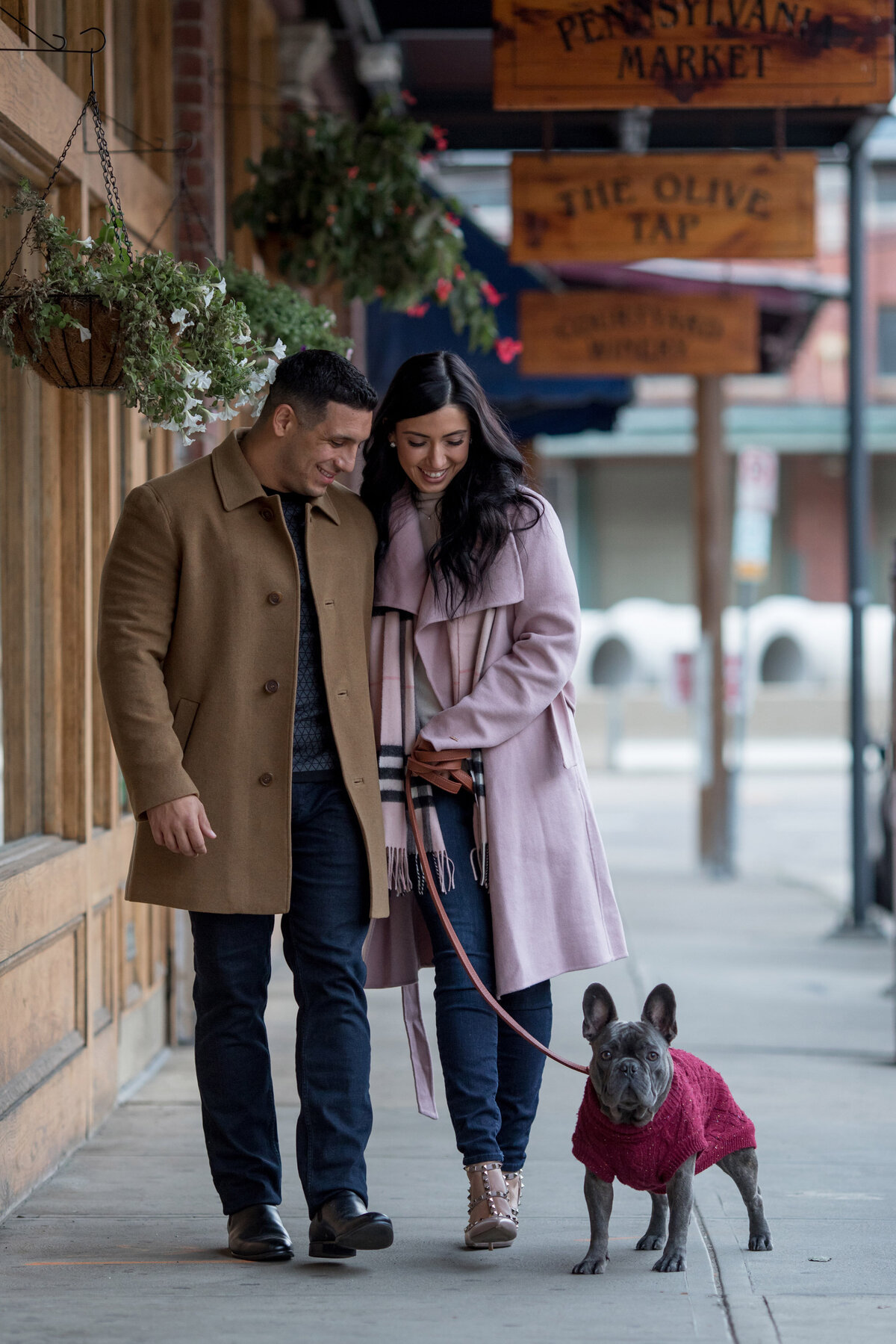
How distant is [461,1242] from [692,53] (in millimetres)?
3489

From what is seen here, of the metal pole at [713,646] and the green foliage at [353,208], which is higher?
the green foliage at [353,208]

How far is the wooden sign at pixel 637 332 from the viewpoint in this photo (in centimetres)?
789

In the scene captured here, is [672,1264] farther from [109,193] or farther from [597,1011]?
[109,193]

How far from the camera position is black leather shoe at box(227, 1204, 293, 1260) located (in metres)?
3.33

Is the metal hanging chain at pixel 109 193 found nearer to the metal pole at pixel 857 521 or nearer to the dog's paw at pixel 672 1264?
the dog's paw at pixel 672 1264

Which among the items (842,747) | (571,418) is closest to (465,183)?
(571,418)

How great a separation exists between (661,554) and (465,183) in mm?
12809

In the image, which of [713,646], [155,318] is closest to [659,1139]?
[155,318]

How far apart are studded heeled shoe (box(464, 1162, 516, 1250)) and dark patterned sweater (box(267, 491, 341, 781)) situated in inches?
33.9

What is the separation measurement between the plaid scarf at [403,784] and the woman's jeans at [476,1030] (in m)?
0.03

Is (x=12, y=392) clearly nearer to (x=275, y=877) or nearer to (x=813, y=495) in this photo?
(x=275, y=877)

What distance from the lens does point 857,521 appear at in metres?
8.34

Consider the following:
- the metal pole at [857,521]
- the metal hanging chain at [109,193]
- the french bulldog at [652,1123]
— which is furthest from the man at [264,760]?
the metal pole at [857,521]

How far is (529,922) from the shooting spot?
3.45m
